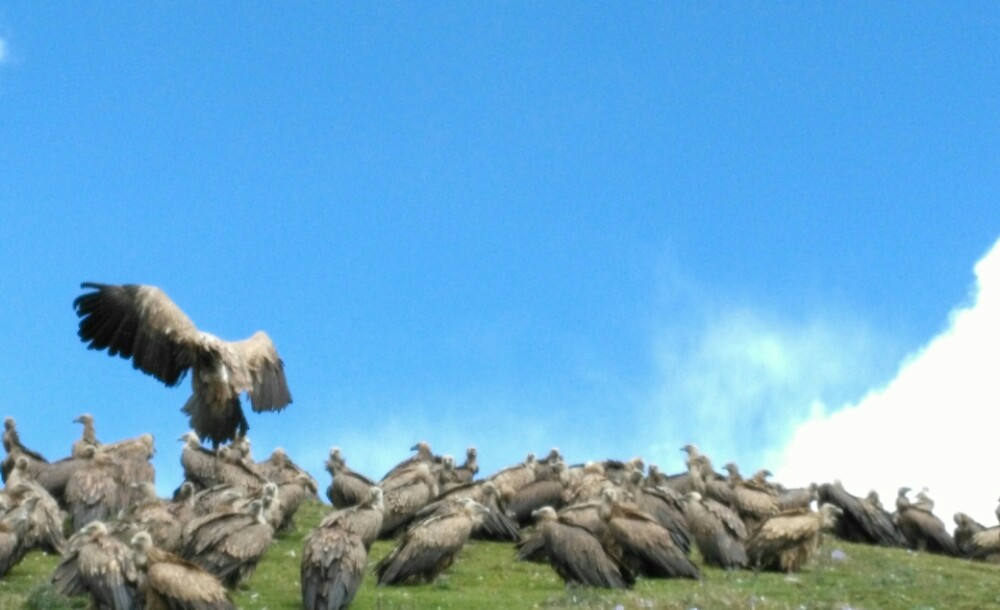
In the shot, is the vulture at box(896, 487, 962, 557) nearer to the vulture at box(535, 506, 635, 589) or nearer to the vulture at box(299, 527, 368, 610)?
the vulture at box(535, 506, 635, 589)

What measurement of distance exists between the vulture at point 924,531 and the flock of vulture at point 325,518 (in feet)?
0.09

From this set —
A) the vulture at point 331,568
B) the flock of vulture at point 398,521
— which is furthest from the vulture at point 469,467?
the vulture at point 331,568

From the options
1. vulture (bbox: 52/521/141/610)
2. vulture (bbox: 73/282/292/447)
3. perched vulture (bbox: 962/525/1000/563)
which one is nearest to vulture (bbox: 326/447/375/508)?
vulture (bbox: 73/282/292/447)

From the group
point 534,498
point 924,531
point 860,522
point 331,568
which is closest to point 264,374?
point 534,498

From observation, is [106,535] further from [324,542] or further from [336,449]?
[336,449]

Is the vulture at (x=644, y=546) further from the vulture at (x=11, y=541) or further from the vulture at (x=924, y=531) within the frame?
the vulture at (x=924, y=531)

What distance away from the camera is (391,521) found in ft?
76.3

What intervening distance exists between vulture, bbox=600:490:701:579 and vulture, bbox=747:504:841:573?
4.19 feet

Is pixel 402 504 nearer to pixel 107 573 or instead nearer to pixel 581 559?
pixel 581 559

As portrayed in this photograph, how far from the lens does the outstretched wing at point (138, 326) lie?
21.7 m

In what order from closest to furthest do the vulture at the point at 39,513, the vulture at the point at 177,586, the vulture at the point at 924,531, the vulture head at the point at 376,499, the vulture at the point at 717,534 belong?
the vulture at the point at 177,586
the vulture at the point at 39,513
the vulture head at the point at 376,499
the vulture at the point at 717,534
the vulture at the point at 924,531

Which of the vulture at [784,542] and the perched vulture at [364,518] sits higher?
the vulture at [784,542]

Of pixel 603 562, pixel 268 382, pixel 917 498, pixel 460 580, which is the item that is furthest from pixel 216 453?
pixel 917 498

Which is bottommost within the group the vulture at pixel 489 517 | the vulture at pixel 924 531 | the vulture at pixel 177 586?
the vulture at pixel 177 586
